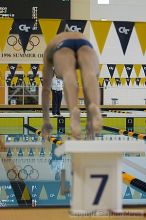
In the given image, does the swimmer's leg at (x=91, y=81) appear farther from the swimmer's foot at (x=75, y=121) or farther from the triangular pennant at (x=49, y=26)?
the triangular pennant at (x=49, y=26)

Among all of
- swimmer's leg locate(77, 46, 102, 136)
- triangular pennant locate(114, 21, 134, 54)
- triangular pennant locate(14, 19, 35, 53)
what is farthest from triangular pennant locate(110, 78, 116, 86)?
swimmer's leg locate(77, 46, 102, 136)

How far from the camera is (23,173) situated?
452cm

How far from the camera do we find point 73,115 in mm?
2254

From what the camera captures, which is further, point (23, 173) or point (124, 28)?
point (124, 28)

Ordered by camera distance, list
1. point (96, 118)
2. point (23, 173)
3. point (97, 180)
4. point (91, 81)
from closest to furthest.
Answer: point (97, 180)
point (96, 118)
point (91, 81)
point (23, 173)

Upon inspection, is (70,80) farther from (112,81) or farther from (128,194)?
(112,81)

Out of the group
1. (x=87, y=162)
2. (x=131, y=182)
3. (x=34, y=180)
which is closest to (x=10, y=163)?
(x=34, y=180)

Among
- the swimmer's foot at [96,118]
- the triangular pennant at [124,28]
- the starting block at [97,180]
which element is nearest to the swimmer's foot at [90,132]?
the swimmer's foot at [96,118]

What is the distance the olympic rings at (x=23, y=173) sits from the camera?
434cm

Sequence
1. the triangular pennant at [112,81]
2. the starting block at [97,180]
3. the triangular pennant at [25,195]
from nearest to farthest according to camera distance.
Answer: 1. the starting block at [97,180]
2. the triangular pennant at [25,195]
3. the triangular pennant at [112,81]

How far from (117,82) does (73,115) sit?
472 inches

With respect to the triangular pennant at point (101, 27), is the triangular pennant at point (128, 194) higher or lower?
lower

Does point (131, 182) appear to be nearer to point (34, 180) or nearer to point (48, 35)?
point (34, 180)

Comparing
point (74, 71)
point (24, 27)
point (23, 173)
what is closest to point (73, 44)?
point (74, 71)
